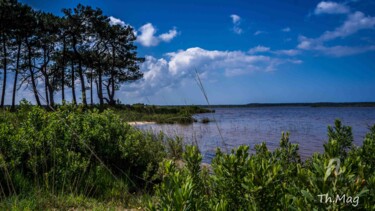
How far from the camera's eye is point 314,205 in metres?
1.45

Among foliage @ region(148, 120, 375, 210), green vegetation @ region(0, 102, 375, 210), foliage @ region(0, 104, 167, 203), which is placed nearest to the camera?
foliage @ region(148, 120, 375, 210)

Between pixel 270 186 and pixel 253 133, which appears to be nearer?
pixel 270 186

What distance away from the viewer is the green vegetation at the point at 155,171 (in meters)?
1.60

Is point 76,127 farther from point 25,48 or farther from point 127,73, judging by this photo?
point 127,73

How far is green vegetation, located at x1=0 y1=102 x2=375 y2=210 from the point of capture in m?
1.60

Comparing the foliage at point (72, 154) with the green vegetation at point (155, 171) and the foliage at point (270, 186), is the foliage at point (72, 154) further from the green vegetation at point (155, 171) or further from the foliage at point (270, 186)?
the foliage at point (270, 186)

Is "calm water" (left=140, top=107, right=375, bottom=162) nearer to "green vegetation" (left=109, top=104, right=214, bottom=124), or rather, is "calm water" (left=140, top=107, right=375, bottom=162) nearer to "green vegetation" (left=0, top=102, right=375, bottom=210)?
"green vegetation" (left=109, top=104, right=214, bottom=124)

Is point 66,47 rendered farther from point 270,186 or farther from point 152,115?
point 270,186

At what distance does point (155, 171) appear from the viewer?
6.58 meters

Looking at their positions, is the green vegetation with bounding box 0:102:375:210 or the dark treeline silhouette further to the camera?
the dark treeline silhouette

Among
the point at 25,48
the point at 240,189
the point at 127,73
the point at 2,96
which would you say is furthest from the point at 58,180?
the point at 127,73

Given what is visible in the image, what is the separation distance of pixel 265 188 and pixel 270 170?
Answer: 0.76 ft

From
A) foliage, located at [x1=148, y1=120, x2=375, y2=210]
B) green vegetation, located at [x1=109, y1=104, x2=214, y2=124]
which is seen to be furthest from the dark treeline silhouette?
foliage, located at [x1=148, y1=120, x2=375, y2=210]

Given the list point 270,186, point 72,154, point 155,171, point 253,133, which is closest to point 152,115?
point 253,133
